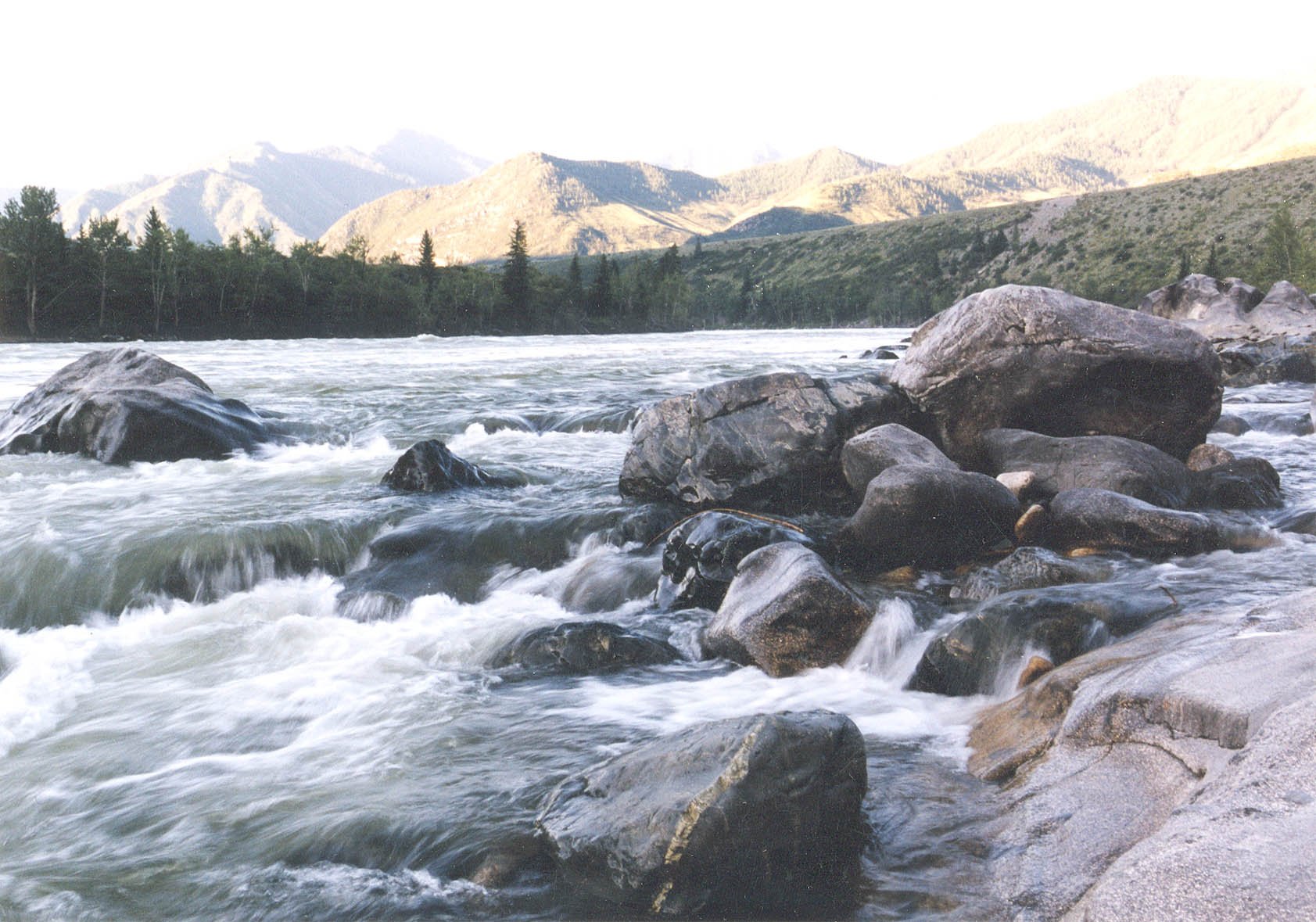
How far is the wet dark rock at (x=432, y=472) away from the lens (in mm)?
13156

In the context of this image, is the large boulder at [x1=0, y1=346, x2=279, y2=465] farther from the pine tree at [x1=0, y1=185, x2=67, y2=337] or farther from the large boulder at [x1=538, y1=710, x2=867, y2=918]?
the pine tree at [x1=0, y1=185, x2=67, y2=337]

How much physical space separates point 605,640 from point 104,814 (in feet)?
12.3

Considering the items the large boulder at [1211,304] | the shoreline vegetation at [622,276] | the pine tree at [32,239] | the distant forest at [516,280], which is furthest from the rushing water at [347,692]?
the distant forest at [516,280]

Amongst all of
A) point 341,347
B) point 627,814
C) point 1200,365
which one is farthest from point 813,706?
point 341,347

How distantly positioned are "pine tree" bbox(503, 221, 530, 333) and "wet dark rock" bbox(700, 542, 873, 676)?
335 feet

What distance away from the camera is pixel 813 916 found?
13.1 ft

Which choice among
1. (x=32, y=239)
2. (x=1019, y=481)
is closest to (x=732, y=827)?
(x=1019, y=481)

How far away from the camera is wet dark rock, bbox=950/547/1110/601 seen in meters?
7.98

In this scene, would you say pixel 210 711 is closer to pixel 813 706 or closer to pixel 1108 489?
pixel 813 706

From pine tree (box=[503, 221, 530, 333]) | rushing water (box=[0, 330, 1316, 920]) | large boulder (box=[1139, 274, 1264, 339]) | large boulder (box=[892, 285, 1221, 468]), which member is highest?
pine tree (box=[503, 221, 530, 333])

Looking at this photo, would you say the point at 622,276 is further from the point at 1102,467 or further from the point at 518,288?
the point at 1102,467

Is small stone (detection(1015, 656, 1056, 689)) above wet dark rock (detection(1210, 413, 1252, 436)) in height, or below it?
below

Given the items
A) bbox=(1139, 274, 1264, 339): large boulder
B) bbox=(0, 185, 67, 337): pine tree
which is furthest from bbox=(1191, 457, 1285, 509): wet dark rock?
bbox=(0, 185, 67, 337): pine tree

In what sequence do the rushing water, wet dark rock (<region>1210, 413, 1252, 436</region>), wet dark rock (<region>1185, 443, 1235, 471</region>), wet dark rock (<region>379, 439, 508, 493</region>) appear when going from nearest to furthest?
the rushing water
wet dark rock (<region>1185, 443, 1235, 471</region>)
wet dark rock (<region>379, 439, 508, 493</region>)
wet dark rock (<region>1210, 413, 1252, 436</region>)
